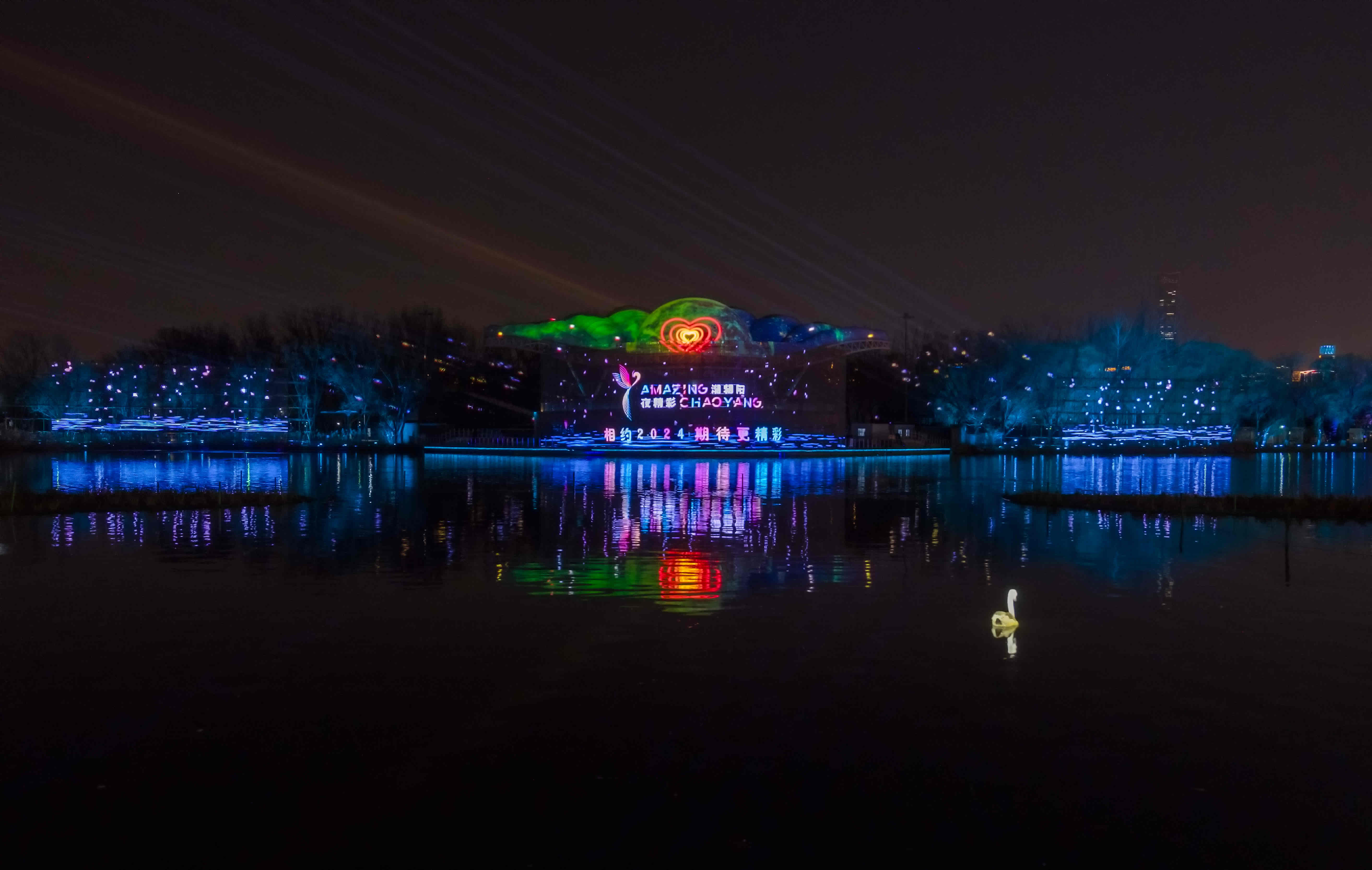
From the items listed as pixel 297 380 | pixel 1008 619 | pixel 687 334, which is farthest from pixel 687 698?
pixel 297 380

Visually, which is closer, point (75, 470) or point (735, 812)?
point (735, 812)

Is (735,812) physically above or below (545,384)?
below

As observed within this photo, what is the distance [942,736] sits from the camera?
19.6 ft

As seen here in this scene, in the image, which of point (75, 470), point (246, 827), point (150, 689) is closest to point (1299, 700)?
point (246, 827)

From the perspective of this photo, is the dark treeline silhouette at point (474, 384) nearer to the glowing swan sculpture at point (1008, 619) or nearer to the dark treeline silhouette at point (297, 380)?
the dark treeline silhouette at point (297, 380)

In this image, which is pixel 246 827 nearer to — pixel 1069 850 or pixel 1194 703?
pixel 1069 850

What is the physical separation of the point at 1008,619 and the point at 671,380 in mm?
42576

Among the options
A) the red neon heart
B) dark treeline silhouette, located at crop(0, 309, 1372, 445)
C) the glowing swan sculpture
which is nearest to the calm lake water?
the glowing swan sculpture

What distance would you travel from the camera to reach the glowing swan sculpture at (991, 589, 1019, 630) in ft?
28.6

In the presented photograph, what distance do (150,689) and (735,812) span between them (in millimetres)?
4221

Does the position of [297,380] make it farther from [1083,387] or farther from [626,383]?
[1083,387]

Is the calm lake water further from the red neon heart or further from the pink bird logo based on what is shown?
the pink bird logo

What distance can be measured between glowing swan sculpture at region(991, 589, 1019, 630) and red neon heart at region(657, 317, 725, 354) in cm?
4087

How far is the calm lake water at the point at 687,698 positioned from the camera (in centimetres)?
479
